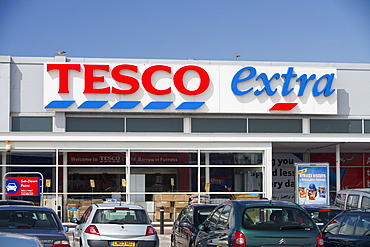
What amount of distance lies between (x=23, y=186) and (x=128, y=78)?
595 centimetres

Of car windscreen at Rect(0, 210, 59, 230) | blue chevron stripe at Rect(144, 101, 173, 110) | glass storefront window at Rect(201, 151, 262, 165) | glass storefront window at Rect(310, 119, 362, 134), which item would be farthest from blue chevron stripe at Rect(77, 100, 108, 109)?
car windscreen at Rect(0, 210, 59, 230)

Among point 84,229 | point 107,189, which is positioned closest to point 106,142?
point 107,189

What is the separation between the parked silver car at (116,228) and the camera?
13758 mm

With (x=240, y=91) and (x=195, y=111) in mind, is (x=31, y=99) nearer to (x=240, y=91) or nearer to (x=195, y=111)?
(x=195, y=111)

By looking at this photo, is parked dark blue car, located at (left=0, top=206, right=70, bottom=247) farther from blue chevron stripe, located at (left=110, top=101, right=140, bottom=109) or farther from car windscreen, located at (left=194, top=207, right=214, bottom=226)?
blue chevron stripe, located at (left=110, top=101, right=140, bottom=109)

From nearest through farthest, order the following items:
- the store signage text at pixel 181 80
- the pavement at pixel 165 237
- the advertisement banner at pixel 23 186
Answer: the pavement at pixel 165 237 → the advertisement banner at pixel 23 186 → the store signage text at pixel 181 80

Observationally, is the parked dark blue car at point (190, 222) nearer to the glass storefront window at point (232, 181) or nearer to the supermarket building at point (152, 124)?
the supermarket building at point (152, 124)

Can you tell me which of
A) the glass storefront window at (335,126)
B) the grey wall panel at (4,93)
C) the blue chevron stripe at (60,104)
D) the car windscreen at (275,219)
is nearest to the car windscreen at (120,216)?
the car windscreen at (275,219)

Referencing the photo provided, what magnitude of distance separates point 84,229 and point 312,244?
575 cm

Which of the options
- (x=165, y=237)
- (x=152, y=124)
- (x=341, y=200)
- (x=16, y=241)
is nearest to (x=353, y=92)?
(x=152, y=124)

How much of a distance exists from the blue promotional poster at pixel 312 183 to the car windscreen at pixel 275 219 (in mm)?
13896

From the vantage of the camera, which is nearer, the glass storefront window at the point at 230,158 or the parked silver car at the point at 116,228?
the parked silver car at the point at 116,228

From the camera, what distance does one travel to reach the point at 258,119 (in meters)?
26.5

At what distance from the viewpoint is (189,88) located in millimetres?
25484
